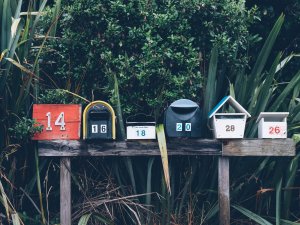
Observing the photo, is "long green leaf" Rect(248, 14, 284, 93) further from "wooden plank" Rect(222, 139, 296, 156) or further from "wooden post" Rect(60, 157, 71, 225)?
"wooden post" Rect(60, 157, 71, 225)

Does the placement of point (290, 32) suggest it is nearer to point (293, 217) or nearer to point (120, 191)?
point (293, 217)

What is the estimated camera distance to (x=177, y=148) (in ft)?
17.6

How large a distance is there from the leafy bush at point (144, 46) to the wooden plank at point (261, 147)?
583mm

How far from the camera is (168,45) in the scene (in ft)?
18.4

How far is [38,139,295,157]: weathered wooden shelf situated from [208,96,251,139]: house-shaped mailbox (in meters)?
0.07

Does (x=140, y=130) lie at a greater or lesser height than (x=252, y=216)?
greater

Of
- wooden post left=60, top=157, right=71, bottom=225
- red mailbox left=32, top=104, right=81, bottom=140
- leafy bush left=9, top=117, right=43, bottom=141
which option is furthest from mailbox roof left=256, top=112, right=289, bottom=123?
leafy bush left=9, top=117, right=43, bottom=141

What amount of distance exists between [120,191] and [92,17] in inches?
55.6

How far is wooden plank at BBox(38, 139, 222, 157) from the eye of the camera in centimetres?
534

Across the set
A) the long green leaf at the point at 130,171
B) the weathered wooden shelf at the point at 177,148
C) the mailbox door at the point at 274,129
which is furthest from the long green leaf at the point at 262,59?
the long green leaf at the point at 130,171

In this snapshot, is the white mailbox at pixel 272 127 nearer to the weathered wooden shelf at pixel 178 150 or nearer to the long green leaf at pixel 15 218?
the weathered wooden shelf at pixel 178 150

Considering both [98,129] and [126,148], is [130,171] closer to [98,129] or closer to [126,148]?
[126,148]

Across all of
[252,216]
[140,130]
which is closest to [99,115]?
[140,130]

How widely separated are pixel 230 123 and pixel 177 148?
0.45 m
